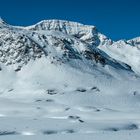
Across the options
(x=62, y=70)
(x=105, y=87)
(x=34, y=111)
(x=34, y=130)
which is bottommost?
(x=34, y=130)

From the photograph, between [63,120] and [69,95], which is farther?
[69,95]

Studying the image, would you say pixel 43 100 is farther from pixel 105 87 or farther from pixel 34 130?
pixel 34 130

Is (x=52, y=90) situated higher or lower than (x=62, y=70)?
lower

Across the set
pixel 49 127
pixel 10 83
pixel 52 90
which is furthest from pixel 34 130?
pixel 10 83

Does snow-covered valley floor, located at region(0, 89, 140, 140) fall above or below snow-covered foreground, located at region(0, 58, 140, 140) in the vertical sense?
below

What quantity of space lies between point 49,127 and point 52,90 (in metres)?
99.2

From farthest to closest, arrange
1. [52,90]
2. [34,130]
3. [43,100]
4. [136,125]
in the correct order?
[52,90]
[43,100]
[136,125]
[34,130]

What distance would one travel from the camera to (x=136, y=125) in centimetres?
9450

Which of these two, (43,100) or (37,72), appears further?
(37,72)

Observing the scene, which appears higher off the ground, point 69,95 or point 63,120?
point 69,95

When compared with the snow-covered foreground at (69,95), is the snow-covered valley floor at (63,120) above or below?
below

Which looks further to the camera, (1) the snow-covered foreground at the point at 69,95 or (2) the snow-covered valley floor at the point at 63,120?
(1) the snow-covered foreground at the point at 69,95

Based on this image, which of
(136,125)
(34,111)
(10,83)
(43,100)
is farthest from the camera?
(10,83)

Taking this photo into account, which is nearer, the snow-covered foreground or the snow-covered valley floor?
the snow-covered valley floor
